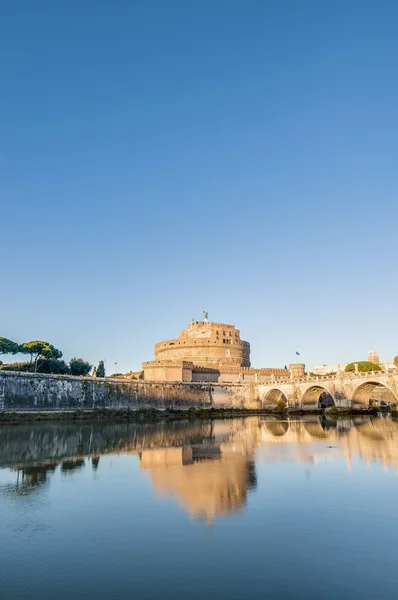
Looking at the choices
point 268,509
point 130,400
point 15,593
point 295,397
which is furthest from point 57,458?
point 295,397

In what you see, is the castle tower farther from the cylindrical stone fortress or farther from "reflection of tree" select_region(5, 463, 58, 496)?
"reflection of tree" select_region(5, 463, 58, 496)

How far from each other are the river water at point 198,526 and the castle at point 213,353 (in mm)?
42196

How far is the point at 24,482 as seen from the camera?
1428 cm

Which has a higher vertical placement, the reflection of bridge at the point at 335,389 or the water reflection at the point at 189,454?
the reflection of bridge at the point at 335,389

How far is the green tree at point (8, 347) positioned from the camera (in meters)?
52.8

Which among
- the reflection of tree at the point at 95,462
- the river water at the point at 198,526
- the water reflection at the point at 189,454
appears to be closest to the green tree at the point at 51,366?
the water reflection at the point at 189,454

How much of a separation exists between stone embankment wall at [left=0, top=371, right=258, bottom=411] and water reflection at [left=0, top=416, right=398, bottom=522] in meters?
6.39

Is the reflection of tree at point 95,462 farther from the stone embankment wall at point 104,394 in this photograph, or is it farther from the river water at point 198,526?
the stone embankment wall at point 104,394

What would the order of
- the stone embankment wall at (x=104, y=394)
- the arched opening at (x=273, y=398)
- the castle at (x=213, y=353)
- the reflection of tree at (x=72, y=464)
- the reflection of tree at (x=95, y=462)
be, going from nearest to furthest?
the reflection of tree at (x=72, y=464)
the reflection of tree at (x=95, y=462)
the stone embankment wall at (x=104, y=394)
the arched opening at (x=273, y=398)
the castle at (x=213, y=353)

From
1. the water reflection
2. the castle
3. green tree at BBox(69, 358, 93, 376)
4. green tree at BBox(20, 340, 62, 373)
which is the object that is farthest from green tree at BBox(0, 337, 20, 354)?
the water reflection

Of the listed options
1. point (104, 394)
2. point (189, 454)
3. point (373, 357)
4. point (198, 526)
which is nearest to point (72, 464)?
point (189, 454)

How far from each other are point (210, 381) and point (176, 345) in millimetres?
10769

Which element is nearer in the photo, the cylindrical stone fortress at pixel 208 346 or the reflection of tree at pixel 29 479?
the reflection of tree at pixel 29 479

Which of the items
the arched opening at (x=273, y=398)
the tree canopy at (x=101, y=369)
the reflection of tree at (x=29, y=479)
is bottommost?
the reflection of tree at (x=29, y=479)
